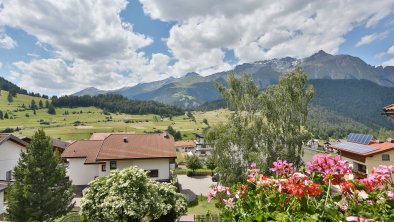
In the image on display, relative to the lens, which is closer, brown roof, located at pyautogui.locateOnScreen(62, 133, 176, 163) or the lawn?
the lawn

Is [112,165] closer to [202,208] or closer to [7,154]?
[7,154]

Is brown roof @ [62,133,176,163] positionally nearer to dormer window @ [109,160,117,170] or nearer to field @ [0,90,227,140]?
dormer window @ [109,160,117,170]

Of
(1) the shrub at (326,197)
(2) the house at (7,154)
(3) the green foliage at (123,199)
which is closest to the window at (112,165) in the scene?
(2) the house at (7,154)

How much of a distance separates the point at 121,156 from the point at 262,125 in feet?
68.2

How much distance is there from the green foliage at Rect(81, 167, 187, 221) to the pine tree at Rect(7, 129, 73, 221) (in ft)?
34.5

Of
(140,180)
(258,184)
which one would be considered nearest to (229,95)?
(140,180)

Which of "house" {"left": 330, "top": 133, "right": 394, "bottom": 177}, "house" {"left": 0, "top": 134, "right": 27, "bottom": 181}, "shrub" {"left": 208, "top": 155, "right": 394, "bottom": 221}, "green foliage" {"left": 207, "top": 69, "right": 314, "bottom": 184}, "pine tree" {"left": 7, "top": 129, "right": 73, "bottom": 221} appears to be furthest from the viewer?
"house" {"left": 330, "top": 133, "right": 394, "bottom": 177}

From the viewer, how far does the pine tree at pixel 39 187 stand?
77.6 feet

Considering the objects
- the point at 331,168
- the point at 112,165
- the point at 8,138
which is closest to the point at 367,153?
the point at 112,165

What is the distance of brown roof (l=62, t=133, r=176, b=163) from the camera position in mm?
39438

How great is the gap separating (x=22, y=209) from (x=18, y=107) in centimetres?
20011

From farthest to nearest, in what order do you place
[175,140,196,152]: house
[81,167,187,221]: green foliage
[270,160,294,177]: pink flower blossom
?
[175,140,196,152]: house → [81,167,187,221]: green foliage → [270,160,294,177]: pink flower blossom

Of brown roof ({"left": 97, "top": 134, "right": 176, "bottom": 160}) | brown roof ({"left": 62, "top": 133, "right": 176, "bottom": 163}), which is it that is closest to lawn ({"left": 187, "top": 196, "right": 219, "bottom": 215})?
brown roof ({"left": 62, "top": 133, "right": 176, "bottom": 163})

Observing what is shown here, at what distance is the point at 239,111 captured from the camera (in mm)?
29391
